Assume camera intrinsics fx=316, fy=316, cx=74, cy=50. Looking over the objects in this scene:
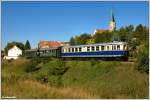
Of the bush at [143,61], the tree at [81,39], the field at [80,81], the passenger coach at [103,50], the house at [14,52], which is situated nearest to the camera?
the field at [80,81]

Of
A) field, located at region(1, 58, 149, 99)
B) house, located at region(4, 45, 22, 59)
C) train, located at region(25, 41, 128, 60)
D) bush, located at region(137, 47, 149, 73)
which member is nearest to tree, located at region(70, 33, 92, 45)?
house, located at region(4, 45, 22, 59)

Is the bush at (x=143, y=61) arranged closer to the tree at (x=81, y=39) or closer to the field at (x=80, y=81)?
the field at (x=80, y=81)

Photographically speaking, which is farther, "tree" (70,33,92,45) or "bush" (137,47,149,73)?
"tree" (70,33,92,45)

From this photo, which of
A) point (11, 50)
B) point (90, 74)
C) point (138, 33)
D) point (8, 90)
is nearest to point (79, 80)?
point (90, 74)

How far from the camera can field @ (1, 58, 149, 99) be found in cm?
931

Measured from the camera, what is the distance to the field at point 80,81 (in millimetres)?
9312

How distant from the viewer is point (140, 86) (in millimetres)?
12711

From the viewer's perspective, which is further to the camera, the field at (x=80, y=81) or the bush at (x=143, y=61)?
the bush at (x=143, y=61)

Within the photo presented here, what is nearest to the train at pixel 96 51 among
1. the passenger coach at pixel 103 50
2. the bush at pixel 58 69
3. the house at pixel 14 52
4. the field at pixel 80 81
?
the passenger coach at pixel 103 50

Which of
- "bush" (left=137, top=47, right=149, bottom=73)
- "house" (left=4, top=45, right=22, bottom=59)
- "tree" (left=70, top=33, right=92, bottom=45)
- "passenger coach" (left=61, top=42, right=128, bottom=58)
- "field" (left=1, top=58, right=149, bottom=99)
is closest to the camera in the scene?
"field" (left=1, top=58, right=149, bottom=99)

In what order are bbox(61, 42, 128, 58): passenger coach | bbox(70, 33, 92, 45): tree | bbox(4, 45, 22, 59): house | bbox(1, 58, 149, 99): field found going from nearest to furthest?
bbox(1, 58, 149, 99): field
bbox(61, 42, 128, 58): passenger coach
bbox(70, 33, 92, 45): tree
bbox(4, 45, 22, 59): house

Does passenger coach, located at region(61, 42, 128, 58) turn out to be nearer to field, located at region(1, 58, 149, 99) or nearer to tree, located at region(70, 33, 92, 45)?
field, located at region(1, 58, 149, 99)

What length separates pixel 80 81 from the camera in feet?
54.3

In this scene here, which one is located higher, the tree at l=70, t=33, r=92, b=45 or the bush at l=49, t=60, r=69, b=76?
the tree at l=70, t=33, r=92, b=45
